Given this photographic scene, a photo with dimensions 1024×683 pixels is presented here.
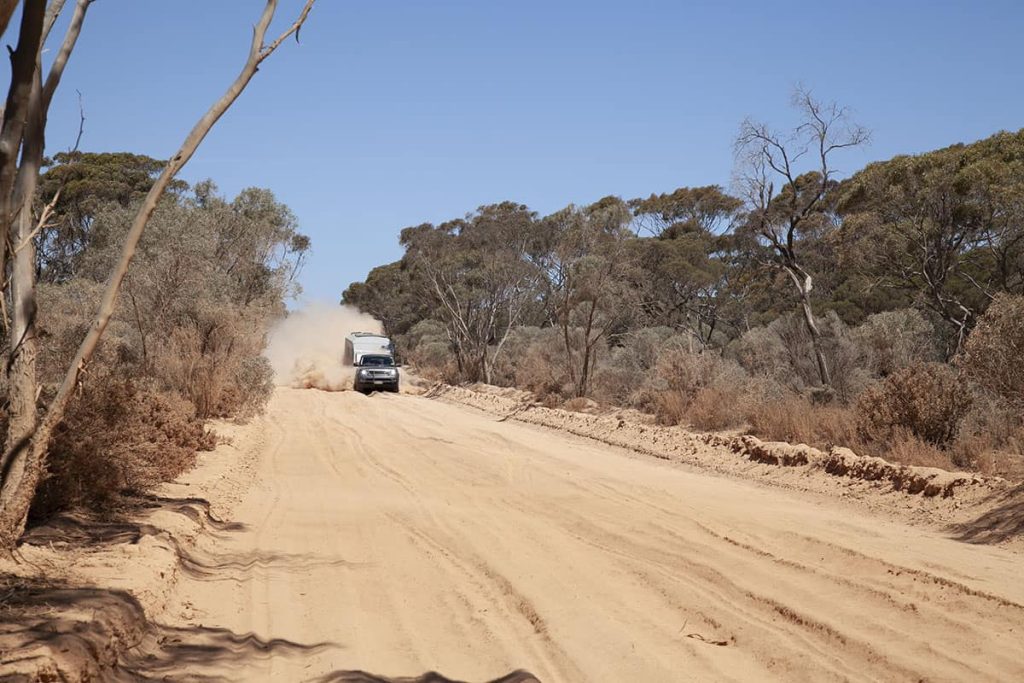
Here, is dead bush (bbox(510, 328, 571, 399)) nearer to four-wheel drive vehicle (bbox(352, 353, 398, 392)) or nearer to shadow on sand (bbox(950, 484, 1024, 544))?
four-wheel drive vehicle (bbox(352, 353, 398, 392))

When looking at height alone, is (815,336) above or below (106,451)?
above

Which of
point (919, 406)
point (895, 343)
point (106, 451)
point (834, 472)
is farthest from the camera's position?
point (895, 343)

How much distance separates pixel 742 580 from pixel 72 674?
5.53 meters

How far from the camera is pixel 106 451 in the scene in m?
9.62

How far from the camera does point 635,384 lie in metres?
29.4

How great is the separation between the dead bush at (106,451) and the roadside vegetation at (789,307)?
1074 centimetres

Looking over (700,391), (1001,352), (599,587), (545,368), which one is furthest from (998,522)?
(545,368)

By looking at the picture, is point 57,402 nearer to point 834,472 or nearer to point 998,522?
point 998,522

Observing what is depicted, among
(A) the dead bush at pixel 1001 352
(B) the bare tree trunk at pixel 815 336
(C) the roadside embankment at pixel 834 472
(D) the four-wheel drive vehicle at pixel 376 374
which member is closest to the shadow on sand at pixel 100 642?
(C) the roadside embankment at pixel 834 472

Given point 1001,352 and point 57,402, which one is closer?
point 57,402

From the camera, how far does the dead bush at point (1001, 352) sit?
11703 millimetres

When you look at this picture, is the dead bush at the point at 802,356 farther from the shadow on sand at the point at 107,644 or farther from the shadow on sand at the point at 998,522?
the shadow on sand at the point at 107,644

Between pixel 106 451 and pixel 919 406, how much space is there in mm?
11908

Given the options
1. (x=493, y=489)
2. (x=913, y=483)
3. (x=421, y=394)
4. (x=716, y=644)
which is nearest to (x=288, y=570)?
(x=716, y=644)
